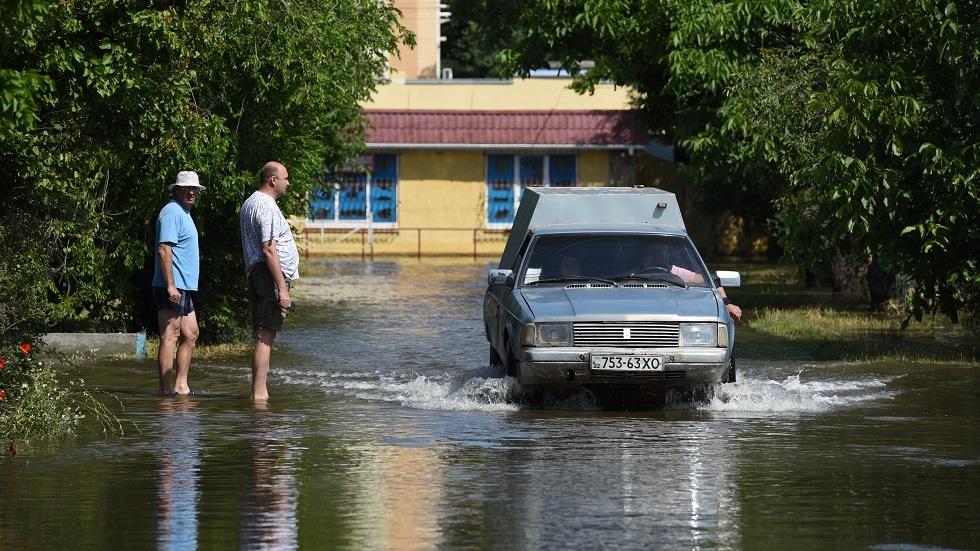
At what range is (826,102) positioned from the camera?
18.5 meters

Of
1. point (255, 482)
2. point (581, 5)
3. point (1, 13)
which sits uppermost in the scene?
point (581, 5)

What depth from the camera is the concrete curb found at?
18281 mm

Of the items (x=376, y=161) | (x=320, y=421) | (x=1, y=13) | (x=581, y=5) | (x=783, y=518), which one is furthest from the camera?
(x=376, y=161)

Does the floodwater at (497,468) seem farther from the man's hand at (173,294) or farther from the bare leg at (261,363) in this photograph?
the man's hand at (173,294)

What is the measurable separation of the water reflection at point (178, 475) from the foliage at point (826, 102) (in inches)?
296

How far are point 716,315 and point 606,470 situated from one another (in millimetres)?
3391

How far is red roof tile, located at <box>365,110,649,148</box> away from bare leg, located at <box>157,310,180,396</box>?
32097 millimetres

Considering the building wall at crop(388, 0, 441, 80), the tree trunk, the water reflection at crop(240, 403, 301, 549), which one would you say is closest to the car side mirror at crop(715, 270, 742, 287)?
the water reflection at crop(240, 403, 301, 549)

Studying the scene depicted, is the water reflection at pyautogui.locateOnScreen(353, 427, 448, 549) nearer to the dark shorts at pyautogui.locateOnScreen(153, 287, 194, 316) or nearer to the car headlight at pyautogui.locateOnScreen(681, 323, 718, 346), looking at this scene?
the car headlight at pyautogui.locateOnScreen(681, 323, 718, 346)

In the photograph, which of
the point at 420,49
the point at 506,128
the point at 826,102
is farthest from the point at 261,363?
the point at 420,49

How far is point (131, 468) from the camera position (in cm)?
1088

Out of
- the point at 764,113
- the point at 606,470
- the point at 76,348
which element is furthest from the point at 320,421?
the point at 764,113

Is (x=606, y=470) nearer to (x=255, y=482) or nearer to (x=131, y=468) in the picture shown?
(x=255, y=482)

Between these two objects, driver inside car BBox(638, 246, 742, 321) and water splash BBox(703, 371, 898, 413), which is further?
driver inside car BBox(638, 246, 742, 321)
